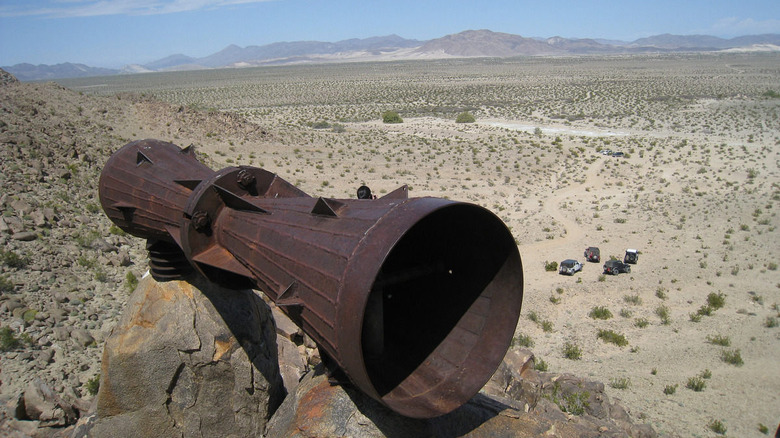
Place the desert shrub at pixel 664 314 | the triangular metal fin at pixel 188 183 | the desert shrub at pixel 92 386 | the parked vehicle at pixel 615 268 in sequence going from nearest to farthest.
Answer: the triangular metal fin at pixel 188 183
the desert shrub at pixel 92 386
the desert shrub at pixel 664 314
the parked vehicle at pixel 615 268

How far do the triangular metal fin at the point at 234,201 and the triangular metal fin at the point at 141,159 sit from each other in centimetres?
156

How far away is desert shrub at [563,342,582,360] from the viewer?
12.7 m

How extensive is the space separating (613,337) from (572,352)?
1.60 m

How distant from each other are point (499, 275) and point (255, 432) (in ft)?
11.7

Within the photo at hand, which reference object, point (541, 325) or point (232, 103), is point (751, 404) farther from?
point (232, 103)

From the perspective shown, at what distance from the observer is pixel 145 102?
33.7m

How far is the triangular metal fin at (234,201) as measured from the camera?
4320mm

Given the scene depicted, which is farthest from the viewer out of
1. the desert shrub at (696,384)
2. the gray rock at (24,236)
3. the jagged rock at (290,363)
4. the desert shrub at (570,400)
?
the gray rock at (24,236)

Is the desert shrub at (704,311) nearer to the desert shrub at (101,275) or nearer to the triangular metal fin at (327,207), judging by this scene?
the triangular metal fin at (327,207)

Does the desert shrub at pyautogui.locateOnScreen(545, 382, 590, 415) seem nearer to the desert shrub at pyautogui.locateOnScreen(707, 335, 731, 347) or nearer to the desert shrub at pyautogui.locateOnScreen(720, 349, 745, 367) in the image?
the desert shrub at pyautogui.locateOnScreen(720, 349, 745, 367)

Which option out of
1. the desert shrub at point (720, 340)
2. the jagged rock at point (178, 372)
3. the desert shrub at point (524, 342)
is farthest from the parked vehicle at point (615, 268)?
the jagged rock at point (178, 372)

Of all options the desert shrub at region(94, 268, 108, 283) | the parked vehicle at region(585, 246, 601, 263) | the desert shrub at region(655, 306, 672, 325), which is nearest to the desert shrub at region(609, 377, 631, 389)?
the desert shrub at region(655, 306, 672, 325)

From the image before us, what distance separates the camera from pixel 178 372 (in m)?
5.35

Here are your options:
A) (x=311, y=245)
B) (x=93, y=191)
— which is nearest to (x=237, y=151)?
(x=93, y=191)
